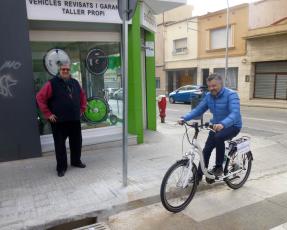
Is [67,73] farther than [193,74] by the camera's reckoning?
No

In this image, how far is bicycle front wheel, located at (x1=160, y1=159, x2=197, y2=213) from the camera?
3926 mm

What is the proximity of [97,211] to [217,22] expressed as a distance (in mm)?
22831

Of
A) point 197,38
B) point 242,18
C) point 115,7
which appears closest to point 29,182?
point 115,7

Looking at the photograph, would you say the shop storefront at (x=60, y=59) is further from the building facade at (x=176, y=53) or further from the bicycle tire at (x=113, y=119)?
the building facade at (x=176, y=53)

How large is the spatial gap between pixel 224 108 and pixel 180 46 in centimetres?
2513

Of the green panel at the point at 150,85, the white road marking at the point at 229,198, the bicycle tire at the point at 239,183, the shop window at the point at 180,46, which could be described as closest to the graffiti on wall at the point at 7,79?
the white road marking at the point at 229,198

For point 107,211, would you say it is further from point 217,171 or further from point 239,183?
point 239,183

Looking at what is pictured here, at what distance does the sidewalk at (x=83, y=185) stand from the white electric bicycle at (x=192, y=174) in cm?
45

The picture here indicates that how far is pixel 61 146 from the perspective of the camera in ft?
17.5

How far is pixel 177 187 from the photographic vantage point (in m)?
4.04

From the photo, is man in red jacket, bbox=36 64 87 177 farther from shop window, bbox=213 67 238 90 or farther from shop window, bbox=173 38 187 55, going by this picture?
shop window, bbox=173 38 187 55

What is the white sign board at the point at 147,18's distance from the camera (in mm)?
7652

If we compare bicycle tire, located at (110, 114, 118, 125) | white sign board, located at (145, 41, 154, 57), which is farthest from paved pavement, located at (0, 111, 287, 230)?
white sign board, located at (145, 41, 154, 57)

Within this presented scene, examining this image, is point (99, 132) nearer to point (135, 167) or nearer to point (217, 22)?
point (135, 167)
